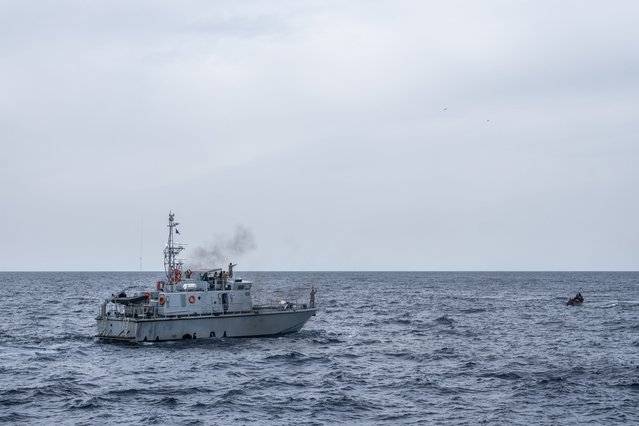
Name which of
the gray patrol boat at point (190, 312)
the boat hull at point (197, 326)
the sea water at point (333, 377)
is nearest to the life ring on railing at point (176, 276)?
the gray patrol boat at point (190, 312)

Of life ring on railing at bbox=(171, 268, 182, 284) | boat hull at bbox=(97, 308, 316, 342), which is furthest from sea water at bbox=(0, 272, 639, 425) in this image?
life ring on railing at bbox=(171, 268, 182, 284)

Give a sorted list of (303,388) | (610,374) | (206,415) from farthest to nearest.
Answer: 1. (610,374)
2. (303,388)
3. (206,415)

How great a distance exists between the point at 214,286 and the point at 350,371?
1595 centimetres

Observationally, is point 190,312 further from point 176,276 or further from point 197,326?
point 176,276

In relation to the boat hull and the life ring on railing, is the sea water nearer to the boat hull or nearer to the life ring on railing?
the boat hull

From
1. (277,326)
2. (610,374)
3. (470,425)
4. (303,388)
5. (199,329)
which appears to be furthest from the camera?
(277,326)

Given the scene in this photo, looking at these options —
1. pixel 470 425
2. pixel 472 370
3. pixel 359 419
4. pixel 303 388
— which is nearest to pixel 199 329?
pixel 303 388

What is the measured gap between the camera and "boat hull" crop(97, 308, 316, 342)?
56344 millimetres

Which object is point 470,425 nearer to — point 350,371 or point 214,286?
point 350,371

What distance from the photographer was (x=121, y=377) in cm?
4538

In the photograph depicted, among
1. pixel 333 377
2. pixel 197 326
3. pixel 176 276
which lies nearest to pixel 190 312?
pixel 197 326

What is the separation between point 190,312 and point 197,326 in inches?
47.7

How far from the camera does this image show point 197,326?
57312mm

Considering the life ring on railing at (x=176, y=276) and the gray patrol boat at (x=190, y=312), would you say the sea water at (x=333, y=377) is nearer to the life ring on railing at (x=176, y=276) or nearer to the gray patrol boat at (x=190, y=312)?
the gray patrol boat at (x=190, y=312)
